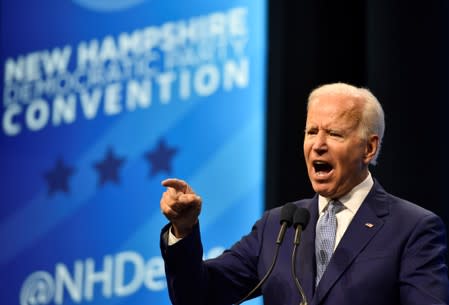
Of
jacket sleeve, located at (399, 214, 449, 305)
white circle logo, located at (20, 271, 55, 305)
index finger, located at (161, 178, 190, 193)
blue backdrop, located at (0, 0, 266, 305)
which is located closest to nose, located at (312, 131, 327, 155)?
jacket sleeve, located at (399, 214, 449, 305)

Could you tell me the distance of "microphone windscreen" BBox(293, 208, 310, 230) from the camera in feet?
8.54

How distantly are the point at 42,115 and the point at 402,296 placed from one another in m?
3.25

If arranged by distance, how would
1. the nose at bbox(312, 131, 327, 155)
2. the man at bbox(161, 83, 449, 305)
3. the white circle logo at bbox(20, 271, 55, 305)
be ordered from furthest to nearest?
the white circle logo at bbox(20, 271, 55, 305), the nose at bbox(312, 131, 327, 155), the man at bbox(161, 83, 449, 305)

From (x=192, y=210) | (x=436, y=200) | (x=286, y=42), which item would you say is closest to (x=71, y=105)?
(x=286, y=42)

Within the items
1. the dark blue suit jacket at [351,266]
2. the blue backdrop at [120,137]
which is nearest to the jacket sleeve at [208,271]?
the dark blue suit jacket at [351,266]

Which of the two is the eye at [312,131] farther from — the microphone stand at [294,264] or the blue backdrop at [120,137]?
the blue backdrop at [120,137]

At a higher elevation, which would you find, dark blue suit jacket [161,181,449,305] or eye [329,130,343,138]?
eye [329,130,343,138]

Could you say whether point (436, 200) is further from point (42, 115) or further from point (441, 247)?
point (42, 115)

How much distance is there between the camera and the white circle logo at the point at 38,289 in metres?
4.91

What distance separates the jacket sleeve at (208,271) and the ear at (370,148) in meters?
0.38

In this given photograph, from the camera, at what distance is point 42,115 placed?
17.4 ft

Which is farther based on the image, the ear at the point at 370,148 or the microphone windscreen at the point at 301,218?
the ear at the point at 370,148

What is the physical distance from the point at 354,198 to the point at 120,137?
2336 mm

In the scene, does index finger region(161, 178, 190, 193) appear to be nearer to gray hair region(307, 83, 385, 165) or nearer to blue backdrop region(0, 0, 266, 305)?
gray hair region(307, 83, 385, 165)
